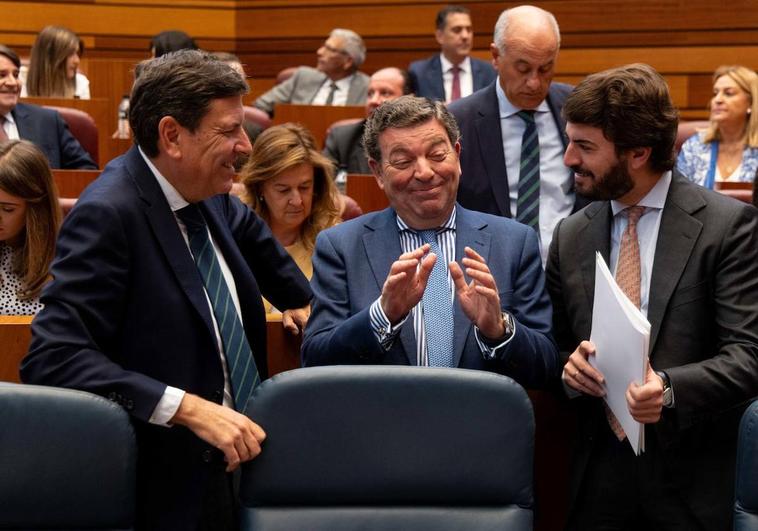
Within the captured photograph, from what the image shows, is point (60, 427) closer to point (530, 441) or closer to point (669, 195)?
point (530, 441)

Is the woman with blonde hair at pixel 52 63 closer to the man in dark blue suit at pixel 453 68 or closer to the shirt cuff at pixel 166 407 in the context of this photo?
the man in dark blue suit at pixel 453 68

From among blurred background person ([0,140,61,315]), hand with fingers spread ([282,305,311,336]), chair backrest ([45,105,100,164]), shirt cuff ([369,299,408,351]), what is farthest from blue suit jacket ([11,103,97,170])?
shirt cuff ([369,299,408,351])

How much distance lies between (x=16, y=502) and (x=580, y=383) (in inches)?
35.0

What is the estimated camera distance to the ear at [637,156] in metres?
1.89

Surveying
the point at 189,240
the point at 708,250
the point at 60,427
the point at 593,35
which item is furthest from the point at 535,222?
the point at 593,35

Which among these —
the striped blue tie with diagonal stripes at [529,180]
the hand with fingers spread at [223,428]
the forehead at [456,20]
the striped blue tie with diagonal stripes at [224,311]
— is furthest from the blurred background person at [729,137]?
the hand with fingers spread at [223,428]

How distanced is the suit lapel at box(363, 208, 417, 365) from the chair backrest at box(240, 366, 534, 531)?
1.01 ft

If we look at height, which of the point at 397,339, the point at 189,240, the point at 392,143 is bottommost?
the point at 397,339

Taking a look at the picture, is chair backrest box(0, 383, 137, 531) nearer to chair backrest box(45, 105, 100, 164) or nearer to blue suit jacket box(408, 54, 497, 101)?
chair backrest box(45, 105, 100, 164)

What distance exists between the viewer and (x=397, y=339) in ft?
6.19

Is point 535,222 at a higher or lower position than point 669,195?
lower

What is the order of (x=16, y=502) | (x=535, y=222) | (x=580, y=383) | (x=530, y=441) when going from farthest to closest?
1. (x=535, y=222)
2. (x=580, y=383)
3. (x=530, y=441)
4. (x=16, y=502)

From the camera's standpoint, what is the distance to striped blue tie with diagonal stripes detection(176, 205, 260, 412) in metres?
1.78

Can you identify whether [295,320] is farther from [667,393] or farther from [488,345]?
[667,393]
